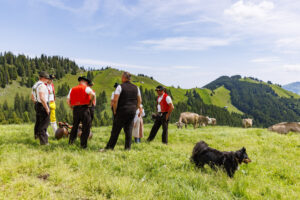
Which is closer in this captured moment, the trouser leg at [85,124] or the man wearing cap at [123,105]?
the man wearing cap at [123,105]

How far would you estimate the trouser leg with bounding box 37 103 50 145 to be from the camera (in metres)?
7.75

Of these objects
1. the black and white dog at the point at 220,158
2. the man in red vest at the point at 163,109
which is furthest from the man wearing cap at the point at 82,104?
the black and white dog at the point at 220,158

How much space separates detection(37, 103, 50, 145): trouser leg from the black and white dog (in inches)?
240

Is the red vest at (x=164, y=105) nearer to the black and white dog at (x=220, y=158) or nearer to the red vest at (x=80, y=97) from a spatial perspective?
the black and white dog at (x=220, y=158)

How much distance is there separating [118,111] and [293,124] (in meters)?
14.9

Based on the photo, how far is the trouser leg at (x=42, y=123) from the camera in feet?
25.4

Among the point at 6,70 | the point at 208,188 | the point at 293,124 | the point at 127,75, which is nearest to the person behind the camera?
the point at 208,188

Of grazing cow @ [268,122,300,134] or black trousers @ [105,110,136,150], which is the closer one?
black trousers @ [105,110,136,150]

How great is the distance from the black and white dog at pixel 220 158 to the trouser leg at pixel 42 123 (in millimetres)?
6095

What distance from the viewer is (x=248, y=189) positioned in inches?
177

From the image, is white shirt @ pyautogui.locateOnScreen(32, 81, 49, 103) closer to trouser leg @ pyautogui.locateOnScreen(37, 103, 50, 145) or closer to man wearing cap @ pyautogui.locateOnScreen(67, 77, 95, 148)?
trouser leg @ pyautogui.locateOnScreen(37, 103, 50, 145)

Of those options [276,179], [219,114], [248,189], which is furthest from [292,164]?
[219,114]

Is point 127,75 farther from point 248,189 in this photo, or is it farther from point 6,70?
point 6,70

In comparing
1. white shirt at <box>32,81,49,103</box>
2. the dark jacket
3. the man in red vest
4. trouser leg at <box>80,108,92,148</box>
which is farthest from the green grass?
the man in red vest
